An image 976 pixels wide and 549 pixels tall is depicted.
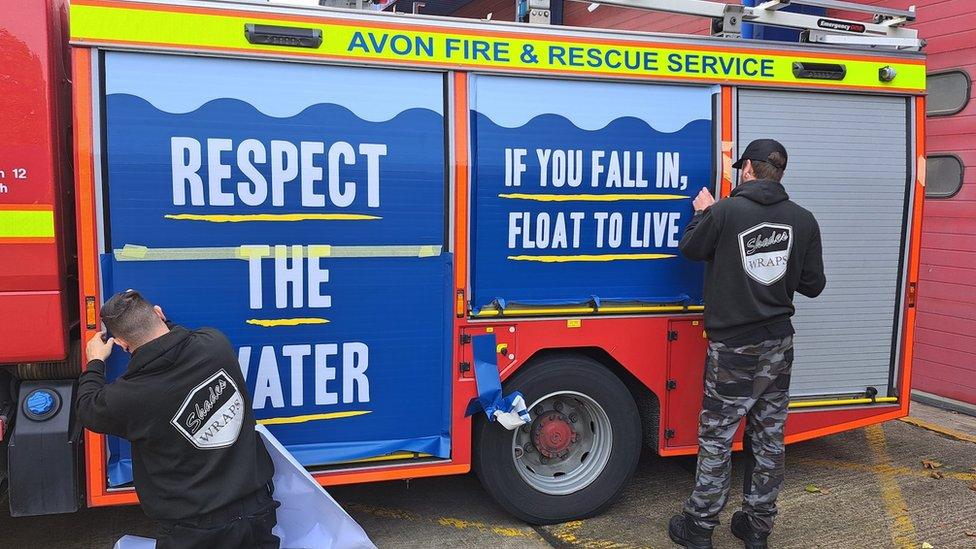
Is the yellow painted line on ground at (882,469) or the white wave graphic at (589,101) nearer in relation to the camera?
the white wave graphic at (589,101)

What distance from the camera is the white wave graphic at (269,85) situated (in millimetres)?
3426

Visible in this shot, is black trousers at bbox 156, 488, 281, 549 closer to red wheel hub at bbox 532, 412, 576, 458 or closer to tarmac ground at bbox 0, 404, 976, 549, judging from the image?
tarmac ground at bbox 0, 404, 976, 549

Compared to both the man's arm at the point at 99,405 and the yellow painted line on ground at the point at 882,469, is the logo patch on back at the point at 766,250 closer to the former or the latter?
the yellow painted line on ground at the point at 882,469

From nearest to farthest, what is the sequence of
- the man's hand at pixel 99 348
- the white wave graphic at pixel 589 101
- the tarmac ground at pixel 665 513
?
the man's hand at pixel 99 348 → the white wave graphic at pixel 589 101 → the tarmac ground at pixel 665 513

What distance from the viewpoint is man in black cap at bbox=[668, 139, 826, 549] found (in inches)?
152

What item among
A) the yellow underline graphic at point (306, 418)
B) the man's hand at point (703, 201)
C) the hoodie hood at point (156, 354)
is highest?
the man's hand at point (703, 201)

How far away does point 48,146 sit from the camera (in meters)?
3.33

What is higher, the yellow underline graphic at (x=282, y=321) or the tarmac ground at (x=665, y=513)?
the yellow underline graphic at (x=282, y=321)

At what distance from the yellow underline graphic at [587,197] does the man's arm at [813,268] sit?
2.37 feet

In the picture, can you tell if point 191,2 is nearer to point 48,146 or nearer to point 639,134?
point 48,146

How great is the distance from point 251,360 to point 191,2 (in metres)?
1.70

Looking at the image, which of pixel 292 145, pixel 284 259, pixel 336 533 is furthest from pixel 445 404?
pixel 292 145

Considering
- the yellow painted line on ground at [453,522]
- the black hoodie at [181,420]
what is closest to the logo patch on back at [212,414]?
the black hoodie at [181,420]

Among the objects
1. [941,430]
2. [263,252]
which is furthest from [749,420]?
[941,430]
